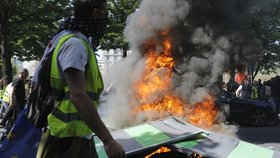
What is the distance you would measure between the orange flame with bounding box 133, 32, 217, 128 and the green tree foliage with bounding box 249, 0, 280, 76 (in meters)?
3.58

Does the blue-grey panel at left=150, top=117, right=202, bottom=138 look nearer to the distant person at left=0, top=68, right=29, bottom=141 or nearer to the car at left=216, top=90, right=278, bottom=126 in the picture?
the distant person at left=0, top=68, right=29, bottom=141

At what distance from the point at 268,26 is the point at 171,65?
42.0ft

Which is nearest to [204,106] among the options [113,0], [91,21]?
[91,21]

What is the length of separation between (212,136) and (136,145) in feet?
2.37

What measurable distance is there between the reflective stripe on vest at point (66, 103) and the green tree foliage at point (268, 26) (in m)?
10.9

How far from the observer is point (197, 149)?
329cm

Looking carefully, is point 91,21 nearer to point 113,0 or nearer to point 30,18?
point 30,18

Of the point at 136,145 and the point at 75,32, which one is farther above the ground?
the point at 75,32

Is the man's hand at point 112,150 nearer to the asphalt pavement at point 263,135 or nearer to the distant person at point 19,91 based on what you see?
the asphalt pavement at point 263,135

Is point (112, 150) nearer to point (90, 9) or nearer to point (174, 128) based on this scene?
point (90, 9)

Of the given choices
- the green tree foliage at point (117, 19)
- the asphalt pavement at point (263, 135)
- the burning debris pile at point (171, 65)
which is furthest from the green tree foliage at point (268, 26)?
the green tree foliage at point (117, 19)

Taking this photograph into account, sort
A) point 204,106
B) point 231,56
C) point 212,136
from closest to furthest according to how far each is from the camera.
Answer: point 212,136 → point 204,106 → point 231,56

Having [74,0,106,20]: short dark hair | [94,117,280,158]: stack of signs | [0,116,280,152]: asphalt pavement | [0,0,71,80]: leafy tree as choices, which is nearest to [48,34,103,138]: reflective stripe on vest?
[74,0,106,20]: short dark hair


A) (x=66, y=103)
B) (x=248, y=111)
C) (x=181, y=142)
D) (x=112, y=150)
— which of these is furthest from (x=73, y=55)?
(x=248, y=111)
